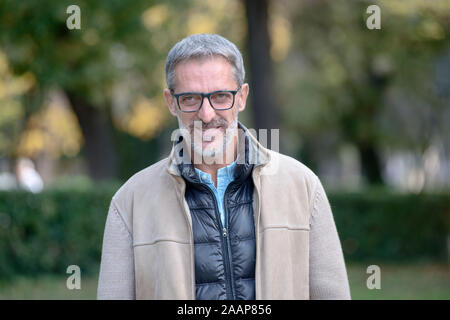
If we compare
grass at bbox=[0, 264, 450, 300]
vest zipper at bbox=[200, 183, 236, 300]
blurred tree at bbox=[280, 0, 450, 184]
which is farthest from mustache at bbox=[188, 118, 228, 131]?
blurred tree at bbox=[280, 0, 450, 184]

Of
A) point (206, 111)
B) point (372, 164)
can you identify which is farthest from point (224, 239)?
point (372, 164)

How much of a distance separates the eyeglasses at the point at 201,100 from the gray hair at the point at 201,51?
0.07 m

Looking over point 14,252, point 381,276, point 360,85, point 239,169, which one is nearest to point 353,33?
point 360,85

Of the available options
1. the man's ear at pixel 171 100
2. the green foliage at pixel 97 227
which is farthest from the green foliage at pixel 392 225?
the man's ear at pixel 171 100

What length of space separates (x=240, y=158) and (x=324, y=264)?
59cm

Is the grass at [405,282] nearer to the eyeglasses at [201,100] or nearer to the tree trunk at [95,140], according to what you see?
the tree trunk at [95,140]

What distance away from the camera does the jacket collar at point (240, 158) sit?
289cm

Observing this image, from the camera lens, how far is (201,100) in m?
2.84

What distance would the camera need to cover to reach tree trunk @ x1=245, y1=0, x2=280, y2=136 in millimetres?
15156

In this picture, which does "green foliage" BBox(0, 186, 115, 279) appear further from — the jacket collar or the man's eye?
the man's eye

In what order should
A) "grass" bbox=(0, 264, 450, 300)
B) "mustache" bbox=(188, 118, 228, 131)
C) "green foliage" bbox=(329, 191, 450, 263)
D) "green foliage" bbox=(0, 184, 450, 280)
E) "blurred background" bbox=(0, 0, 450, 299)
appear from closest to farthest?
"mustache" bbox=(188, 118, 228, 131) < "grass" bbox=(0, 264, 450, 300) < "green foliage" bbox=(0, 184, 450, 280) < "blurred background" bbox=(0, 0, 450, 299) < "green foliage" bbox=(329, 191, 450, 263)

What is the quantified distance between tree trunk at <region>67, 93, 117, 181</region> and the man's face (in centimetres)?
1414

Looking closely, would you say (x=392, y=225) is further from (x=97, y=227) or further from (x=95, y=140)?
(x=95, y=140)
